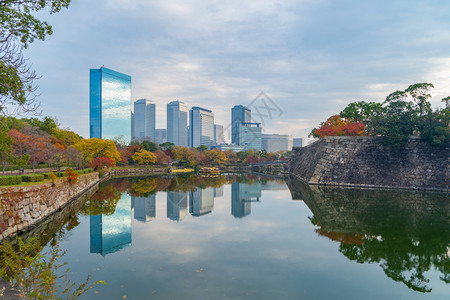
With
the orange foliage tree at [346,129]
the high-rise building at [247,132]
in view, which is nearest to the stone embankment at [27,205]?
the orange foliage tree at [346,129]

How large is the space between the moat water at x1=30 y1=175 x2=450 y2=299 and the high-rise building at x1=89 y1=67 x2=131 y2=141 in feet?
360

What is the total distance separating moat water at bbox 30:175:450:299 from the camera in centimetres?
691

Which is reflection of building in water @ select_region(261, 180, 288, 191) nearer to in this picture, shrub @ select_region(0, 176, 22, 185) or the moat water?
the moat water

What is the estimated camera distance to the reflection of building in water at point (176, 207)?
51.7ft

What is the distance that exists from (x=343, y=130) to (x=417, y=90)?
451 inches

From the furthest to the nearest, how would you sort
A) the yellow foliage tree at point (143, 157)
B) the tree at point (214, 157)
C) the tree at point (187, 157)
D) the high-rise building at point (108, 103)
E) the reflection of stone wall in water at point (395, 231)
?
the high-rise building at point (108, 103) → the tree at point (214, 157) → the tree at point (187, 157) → the yellow foliage tree at point (143, 157) → the reflection of stone wall in water at point (395, 231)

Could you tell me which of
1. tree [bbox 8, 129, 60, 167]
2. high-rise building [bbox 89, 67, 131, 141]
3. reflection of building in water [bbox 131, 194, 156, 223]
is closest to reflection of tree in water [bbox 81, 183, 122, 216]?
reflection of building in water [bbox 131, 194, 156, 223]

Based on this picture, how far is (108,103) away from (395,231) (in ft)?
410

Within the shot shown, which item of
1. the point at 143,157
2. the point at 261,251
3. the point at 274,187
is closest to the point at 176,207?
the point at 261,251

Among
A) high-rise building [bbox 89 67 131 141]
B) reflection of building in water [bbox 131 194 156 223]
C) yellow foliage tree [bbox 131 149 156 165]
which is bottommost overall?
reflection of building in water [bbox 131 194 156 223]

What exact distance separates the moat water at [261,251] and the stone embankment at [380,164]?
37.1 ft

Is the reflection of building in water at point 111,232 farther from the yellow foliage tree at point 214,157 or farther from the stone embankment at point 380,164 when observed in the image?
the yellow foliage tree at point 214,157

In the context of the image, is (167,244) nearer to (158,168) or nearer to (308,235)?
(308,235)

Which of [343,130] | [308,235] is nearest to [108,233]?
[308,235]
